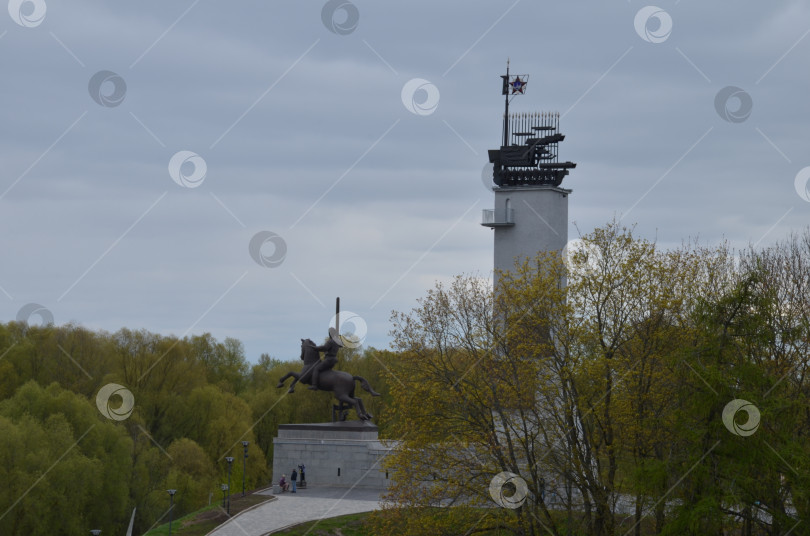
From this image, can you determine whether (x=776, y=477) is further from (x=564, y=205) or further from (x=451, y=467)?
(x=564, y=205)

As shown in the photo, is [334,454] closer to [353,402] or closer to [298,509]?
[353,402]

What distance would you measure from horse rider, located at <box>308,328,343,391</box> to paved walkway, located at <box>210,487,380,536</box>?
5216 mm

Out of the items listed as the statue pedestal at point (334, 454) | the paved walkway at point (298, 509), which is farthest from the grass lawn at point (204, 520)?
the statue pedestal at point (334, 454)

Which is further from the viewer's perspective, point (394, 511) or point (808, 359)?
point (808, 359)

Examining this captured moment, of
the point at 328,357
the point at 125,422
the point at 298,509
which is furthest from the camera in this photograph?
the point at 125,422

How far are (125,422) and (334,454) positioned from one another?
1974cm

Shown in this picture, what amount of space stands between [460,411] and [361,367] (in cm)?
4599

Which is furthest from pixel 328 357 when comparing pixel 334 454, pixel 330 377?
pixel 334 454

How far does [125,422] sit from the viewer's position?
6188cm

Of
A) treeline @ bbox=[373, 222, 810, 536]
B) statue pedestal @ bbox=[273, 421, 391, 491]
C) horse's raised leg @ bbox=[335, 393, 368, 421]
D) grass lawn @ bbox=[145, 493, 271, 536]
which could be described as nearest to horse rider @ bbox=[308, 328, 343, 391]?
horse's raised leg @ bbox=[335, 393, 368, 421]

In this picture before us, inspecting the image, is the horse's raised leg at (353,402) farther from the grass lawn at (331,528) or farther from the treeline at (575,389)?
the treeline at (575,389)

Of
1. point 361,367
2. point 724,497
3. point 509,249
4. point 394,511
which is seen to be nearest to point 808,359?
point 724,497

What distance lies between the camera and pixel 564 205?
2434 inches

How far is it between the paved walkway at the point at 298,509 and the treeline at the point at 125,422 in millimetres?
3892
